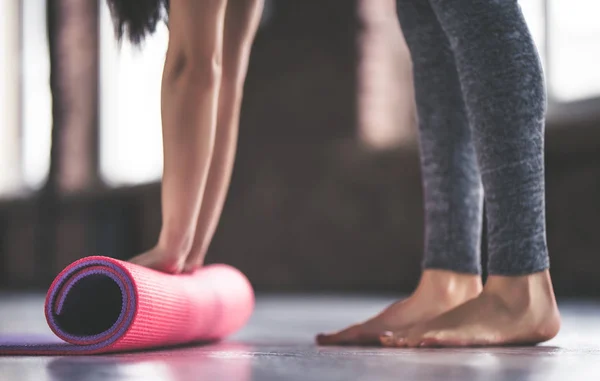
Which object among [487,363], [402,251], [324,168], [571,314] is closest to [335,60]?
[324,168]

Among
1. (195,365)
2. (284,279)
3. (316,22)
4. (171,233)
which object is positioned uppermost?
A: (316,22)

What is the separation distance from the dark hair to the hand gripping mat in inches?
20.3

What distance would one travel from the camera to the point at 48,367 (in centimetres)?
96

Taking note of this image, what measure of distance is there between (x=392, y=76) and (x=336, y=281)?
129 cm

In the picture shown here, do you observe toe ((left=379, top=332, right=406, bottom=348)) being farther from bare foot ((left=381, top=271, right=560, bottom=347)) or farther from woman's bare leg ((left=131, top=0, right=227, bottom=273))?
woman's bare leg ((left=131, top=0, right=227, bottom=273))

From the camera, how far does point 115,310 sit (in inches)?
51.1

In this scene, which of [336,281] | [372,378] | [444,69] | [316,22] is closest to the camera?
[372,378]

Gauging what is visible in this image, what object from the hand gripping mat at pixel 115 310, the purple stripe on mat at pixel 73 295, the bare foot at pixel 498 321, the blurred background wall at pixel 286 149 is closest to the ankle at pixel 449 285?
the bare foot at pixel 498 321

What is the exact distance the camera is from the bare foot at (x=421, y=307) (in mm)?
1398

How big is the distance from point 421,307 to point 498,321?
0.20 metres

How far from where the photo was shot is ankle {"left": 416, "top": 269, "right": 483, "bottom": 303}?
1.44m

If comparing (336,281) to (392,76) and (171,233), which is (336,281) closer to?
(392,76)

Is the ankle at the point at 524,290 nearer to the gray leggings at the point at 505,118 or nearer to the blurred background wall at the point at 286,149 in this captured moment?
the gray leggings at the point at 505,118

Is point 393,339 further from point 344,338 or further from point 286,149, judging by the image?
point 286,149
